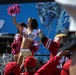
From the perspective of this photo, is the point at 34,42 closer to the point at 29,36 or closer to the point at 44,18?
the point at 29,36

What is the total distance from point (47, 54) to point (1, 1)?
6.03ft

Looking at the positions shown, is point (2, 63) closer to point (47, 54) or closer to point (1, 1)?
point (47, 54)

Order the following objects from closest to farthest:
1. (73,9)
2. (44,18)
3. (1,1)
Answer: (73,9) → (44,18) → (1,1)

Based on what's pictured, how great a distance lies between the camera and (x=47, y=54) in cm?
667

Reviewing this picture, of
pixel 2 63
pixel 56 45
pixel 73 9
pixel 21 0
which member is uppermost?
pixel 21 0

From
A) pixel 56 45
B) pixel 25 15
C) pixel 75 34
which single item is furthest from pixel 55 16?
pixel 75 34

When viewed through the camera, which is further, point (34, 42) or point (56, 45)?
point (34, 42)

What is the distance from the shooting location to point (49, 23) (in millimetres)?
6953

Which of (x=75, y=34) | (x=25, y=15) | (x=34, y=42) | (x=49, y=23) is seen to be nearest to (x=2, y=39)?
(x=25, y=15)

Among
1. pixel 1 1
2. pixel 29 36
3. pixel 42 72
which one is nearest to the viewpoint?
pixel 42 72

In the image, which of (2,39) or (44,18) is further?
(2,39)

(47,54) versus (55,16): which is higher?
(55,16)

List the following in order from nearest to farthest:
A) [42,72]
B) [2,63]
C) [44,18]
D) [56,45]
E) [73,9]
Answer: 1. [73,9]
2. [42,72]
3. [56,45]
4. [2,63]
5. [44,18]

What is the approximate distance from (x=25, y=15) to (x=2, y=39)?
36.6 inches
